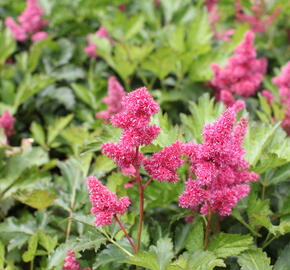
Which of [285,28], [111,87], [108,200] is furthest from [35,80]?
[285,28]

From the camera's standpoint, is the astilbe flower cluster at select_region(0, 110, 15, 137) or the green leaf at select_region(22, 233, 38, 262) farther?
the astilbe flower cluster at select_region(0, 110, 15, 137)

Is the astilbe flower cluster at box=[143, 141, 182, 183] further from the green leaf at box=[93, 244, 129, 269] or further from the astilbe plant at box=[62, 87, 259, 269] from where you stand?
the green leaf at box=[93, 244, 129, 269]

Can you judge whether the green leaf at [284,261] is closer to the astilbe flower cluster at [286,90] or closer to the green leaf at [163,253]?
the green leaf at [163,253]

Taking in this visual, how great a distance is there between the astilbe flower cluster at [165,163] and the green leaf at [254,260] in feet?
1.21

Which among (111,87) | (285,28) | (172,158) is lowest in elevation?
(285,28)

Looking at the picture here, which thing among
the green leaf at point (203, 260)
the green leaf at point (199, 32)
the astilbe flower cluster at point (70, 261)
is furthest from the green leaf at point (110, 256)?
the green leaf at point (199, 32)

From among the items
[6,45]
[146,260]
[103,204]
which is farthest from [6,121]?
[146,260]

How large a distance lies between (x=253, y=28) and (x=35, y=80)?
5.05 feet

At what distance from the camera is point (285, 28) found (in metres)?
3.36

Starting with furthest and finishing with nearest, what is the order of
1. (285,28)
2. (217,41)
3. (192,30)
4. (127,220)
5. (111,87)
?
(285,28)
(217,41)
(192,30)
(111,87)
(127,220)

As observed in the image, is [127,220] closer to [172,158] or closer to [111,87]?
[172,158]

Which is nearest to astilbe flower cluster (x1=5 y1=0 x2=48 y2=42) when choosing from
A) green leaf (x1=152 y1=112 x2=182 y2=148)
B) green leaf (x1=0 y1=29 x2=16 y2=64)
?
green leaf (x1=0 y1=29 x2=16 y2=64)

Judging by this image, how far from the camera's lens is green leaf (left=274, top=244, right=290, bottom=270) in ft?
4.91

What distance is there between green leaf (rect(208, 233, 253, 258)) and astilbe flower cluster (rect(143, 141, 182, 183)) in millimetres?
293
